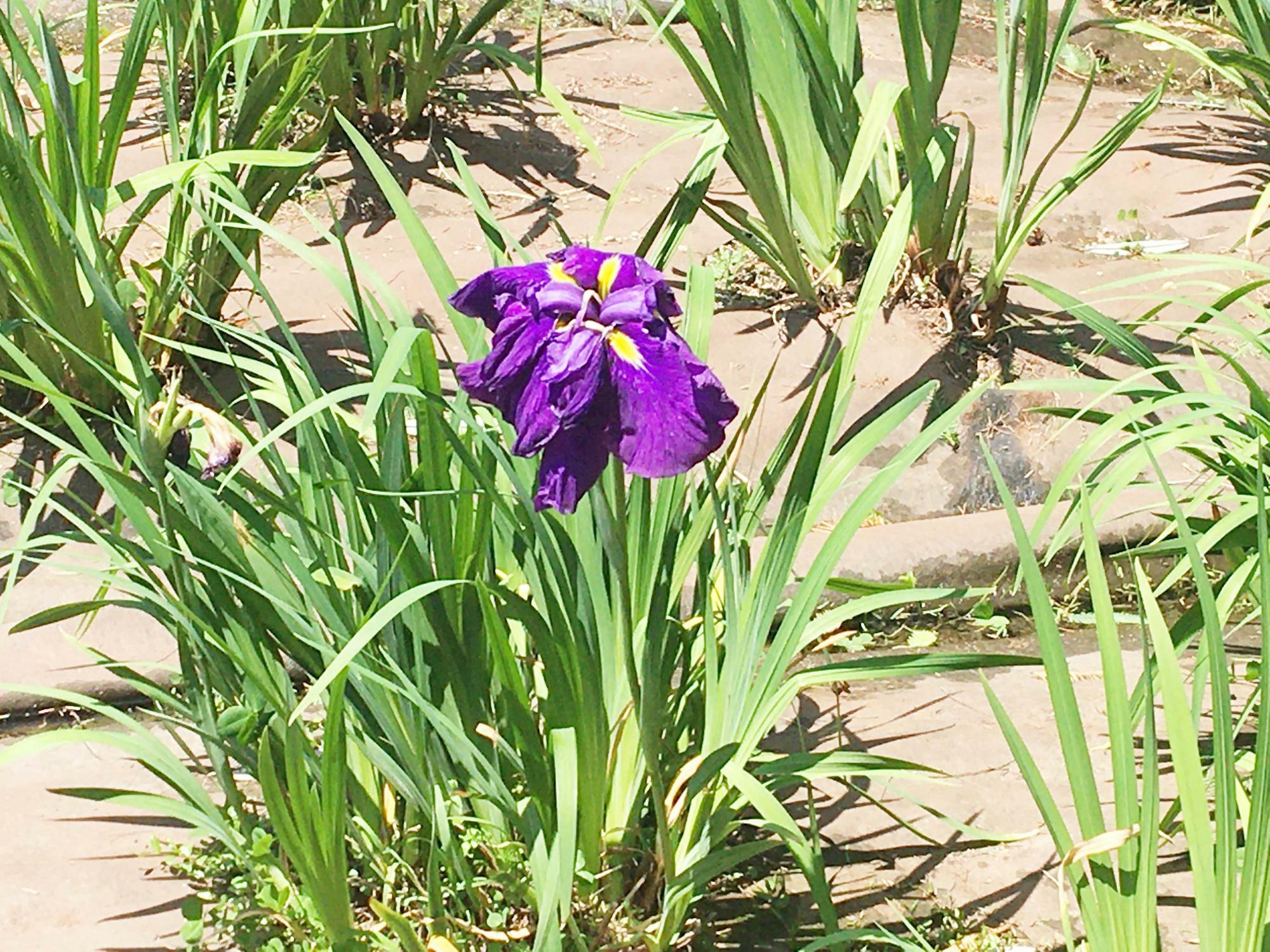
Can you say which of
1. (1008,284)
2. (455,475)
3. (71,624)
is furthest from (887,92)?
(71,624)

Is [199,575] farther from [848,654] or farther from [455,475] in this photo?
[848,654]

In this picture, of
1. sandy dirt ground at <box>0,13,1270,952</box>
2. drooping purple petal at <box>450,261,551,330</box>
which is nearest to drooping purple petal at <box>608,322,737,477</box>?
drooping purple petal at <box>450,261,551,330</box>

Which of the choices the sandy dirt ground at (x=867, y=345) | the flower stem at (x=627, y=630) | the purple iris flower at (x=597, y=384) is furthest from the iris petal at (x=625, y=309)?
the sandy dirt ground at (x=867, y=345)

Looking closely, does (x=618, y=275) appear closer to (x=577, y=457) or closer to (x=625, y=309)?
(x=625, y=309)

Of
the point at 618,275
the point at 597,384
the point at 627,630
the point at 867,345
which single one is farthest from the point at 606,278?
the point at 867,345

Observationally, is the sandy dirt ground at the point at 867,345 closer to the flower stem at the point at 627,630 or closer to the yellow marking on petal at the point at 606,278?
the flower stem at the point at 627,630

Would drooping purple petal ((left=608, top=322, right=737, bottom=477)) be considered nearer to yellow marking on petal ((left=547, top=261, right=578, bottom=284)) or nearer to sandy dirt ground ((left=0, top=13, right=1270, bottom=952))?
yellow marking on petal ((left=547, top=261, right=578, bottom=284))
